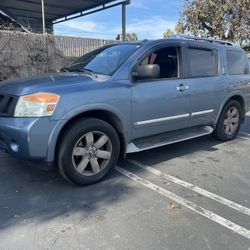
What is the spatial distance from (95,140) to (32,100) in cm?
93

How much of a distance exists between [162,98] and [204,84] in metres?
1.09

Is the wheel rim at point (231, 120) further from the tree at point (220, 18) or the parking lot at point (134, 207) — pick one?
the tree at point (220, 18)

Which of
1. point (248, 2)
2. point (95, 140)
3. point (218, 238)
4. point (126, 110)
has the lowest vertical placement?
point (218, 238)

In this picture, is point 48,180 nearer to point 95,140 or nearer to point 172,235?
point 95,140

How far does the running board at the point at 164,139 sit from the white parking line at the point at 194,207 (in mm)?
382

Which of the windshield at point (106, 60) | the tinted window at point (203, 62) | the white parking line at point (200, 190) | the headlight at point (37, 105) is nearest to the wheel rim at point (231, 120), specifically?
the tinted window at point (203, 62)

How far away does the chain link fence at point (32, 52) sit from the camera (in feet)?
37.4

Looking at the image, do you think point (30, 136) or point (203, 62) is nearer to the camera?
point (30, 136)

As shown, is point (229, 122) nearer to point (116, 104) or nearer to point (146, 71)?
point (146, 71)

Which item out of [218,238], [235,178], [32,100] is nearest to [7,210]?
[32,100]

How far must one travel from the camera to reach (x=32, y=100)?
3.68 metres

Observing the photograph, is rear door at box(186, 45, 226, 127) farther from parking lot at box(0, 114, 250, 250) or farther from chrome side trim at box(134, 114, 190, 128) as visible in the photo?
parking lot at box(0, 114, 250, 250)

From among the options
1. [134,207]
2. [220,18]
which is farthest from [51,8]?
[134,207]

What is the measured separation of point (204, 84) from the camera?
545 centimetres
